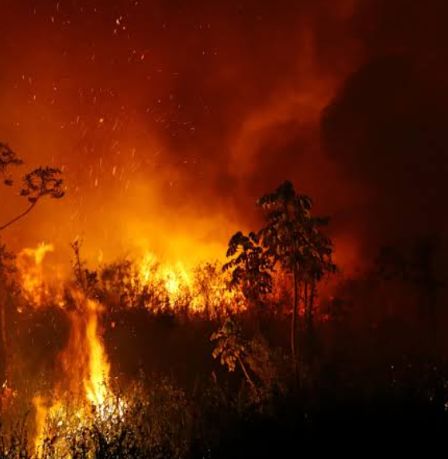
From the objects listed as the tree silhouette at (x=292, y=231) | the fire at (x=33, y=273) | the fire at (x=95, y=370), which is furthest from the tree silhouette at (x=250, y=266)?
the fire at (x=33, y=273)

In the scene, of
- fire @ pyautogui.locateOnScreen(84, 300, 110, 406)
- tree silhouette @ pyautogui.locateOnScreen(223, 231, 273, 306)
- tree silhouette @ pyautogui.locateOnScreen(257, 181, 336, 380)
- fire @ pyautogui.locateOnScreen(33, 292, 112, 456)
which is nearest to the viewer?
fire @ pyautogui.locateOnScreen(33, 292, 112, 456)

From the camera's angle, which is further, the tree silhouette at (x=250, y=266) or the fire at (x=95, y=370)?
the tree silhouette at (x=250, y=266)

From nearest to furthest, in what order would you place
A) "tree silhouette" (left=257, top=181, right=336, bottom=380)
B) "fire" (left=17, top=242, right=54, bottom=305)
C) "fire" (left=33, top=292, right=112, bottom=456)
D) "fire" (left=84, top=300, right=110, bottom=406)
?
"fire" (left=33, top=292, right=112, bottom=456)
"tree silhouette" (left=257, top=181, right=336, bottom=380)
"fire" (left=84, top=300, right=110, bottom=406)
"fire" (left=17, top=242, right=54, bottom=305)

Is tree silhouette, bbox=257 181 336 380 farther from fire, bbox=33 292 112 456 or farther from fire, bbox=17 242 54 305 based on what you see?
fire, bbox=17 242 54 305

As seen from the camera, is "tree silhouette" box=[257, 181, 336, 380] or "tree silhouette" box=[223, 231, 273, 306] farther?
"tree silhouette" box=[223, 231, 273, 306]

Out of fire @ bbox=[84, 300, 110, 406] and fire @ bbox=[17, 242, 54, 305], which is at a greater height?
fire @ bbox=[17, 242, 54, 305]

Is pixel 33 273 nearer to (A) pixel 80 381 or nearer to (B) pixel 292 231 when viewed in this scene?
(A) pixel 80 381

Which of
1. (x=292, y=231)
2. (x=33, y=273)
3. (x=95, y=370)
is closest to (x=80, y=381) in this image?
(x=95, y=370)

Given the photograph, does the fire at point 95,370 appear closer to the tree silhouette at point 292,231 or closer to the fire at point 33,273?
the tree silhouette at point 292,231

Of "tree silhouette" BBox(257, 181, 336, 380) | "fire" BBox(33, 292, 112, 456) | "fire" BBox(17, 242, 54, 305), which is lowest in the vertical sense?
"fire" BBox(33, 292, 112, 456)

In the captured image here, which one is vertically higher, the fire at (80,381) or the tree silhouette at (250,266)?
the tree silhouette at (250,266)

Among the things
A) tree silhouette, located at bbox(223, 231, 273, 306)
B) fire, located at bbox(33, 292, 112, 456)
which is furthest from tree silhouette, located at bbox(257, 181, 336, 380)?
fire, located at bbox(33, 292, 112, 456)

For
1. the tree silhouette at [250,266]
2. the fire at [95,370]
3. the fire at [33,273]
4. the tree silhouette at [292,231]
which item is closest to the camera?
the tree silhouette at [292,231]

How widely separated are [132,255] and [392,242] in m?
11.5
